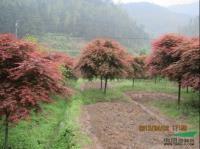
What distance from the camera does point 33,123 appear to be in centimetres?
1466

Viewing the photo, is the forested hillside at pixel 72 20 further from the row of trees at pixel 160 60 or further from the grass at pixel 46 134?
the grass at pixel 46 134

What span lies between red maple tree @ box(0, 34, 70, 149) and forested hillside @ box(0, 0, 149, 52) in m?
53.3

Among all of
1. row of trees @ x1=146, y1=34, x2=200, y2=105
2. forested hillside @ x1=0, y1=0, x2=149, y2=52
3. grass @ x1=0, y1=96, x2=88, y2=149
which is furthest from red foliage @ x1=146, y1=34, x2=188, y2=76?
forested hillside @ x1=0, y1=0, x2=149, y2=52

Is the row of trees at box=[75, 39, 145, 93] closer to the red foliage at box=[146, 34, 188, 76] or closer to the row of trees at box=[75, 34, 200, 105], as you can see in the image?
the row of trees at box=[75, 34, 200, 105]

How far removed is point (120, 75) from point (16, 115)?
51.2ft

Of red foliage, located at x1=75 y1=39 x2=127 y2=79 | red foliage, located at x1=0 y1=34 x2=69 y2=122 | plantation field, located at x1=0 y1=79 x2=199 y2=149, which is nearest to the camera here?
red foliage, located at x1=0 y1=34 x2=69 y2=122

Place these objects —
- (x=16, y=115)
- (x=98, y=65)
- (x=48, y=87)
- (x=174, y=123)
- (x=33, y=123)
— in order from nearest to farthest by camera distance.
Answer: (x=16, y=115) < (x=48, y=87) < (x=33, y=123) < (x=174, y=123) < (x=98, y=65)

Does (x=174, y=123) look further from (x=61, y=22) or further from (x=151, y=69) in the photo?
(x=61, y=22)

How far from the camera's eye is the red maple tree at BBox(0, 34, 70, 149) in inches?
364

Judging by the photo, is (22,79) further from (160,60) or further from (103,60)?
(103,60)

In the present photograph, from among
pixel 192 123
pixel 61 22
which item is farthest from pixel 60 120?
pixel 61 22

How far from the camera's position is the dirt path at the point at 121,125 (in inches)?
476

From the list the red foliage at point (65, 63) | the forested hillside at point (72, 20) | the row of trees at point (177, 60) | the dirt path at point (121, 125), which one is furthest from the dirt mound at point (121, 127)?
the forested hillside at point (72, 20)

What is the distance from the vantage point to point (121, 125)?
15.2 metres
